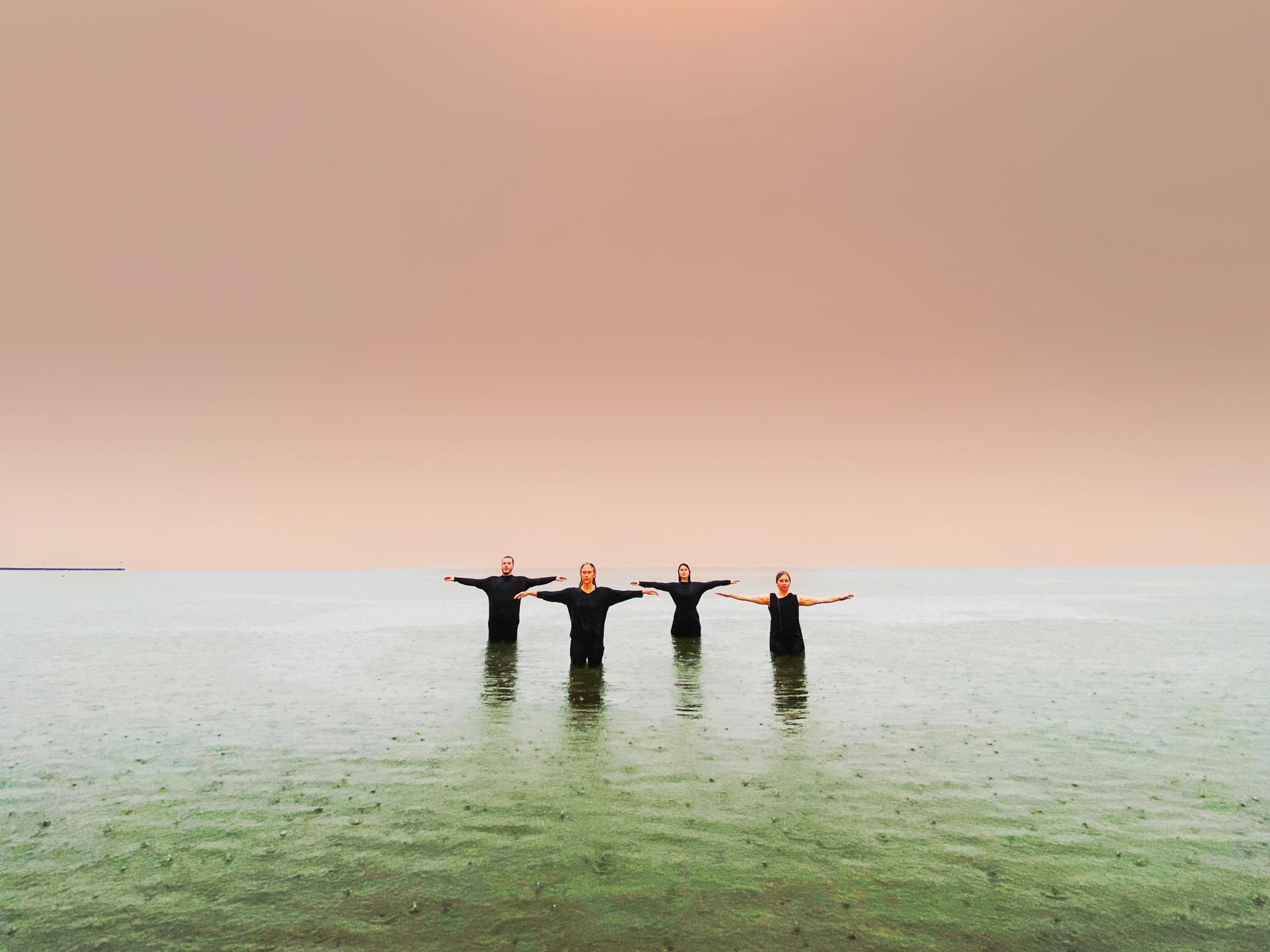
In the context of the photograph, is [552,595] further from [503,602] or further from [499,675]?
[503,602]

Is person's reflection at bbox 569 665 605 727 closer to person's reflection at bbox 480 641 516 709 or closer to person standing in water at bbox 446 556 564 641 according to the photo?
person's reflection at bbox 480 641 516 709

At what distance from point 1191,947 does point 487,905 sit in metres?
7.26

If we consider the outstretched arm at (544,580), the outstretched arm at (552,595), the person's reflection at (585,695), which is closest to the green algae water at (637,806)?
the person's reflection at (585,695)

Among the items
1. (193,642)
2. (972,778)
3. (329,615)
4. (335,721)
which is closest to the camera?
(972,778)

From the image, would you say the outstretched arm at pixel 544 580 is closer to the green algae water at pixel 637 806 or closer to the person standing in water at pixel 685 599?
the green algae water at pixel 637 806

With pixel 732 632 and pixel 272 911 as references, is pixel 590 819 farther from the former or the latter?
pixel 732 632

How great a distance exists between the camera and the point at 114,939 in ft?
23.5

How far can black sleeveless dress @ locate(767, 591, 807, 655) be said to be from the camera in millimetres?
25172

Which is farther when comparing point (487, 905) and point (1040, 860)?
point (1040, 860)

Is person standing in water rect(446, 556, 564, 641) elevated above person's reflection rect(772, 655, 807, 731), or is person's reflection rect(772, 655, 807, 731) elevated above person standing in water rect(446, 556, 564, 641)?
person standing in water rect(446, 556, 564, 641)

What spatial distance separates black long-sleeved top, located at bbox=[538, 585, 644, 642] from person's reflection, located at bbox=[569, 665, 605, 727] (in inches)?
49.7

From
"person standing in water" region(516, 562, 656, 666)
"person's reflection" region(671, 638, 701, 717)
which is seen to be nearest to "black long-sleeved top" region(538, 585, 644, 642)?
"person standing in water" region(516, 562, 656, 666)

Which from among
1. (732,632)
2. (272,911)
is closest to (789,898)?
(272,911)

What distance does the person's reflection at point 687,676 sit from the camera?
18.6 meters
